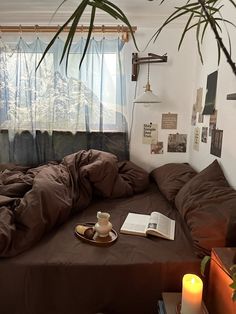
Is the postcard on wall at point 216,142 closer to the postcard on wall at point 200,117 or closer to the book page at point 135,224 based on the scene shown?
the postcard on wall at point 200,117

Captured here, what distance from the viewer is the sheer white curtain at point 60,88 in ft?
8.28

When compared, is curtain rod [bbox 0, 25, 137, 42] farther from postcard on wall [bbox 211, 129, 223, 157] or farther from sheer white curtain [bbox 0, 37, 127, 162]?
postcard on wall [bbox 211, 129, 223, 157]

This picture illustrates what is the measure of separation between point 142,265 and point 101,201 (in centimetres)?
90

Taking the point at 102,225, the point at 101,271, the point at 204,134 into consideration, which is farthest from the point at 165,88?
the point at 101,271

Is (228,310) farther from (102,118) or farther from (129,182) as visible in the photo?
(102,118)

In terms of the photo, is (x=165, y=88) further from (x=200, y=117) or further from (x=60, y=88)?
(x=60, y=88)

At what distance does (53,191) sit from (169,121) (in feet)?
5.18

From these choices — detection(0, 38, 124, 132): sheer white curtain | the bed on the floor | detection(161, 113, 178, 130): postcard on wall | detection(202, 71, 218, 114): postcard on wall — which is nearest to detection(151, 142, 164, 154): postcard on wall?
detection(161, 113, 178, 130): postcard on wall

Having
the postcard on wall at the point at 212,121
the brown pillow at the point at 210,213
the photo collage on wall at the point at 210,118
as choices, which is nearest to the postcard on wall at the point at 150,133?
the photo collage on wall at the point at 210,118

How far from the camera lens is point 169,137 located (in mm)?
2684

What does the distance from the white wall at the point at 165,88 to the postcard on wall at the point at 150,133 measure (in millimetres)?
35

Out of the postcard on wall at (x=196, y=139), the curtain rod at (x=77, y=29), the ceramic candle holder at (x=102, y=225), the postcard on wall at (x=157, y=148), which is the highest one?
the curtain rod at (x=77, y=29)

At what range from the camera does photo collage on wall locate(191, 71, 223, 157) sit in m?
1.86

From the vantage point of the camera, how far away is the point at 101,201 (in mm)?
2043
